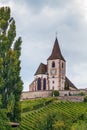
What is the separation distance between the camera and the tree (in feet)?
182

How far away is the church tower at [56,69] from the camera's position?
450 ft

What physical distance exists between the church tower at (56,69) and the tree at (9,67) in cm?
7738

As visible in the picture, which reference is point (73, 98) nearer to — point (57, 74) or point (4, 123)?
point (57, 74)

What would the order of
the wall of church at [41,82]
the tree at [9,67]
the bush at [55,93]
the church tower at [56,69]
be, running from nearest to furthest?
the tree at [9,67] < the bush at [55,93] < the church tower at [56,69] < the wall of church at [41,82]

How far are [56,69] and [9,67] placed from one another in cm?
8207

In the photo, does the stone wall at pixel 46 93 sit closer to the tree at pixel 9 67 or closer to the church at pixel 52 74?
the church at pixel 52 74

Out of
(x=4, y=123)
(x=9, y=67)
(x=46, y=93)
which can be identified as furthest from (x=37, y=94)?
(x=4, y=123)

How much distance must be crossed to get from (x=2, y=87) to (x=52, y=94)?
6775cm

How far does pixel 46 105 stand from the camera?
109 meters

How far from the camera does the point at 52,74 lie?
138500 mm

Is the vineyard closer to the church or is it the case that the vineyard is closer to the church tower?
the church tower

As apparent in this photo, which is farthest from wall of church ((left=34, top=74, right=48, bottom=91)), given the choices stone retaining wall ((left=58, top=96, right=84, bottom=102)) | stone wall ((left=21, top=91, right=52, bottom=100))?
stone retaining wall ((left=58, top=96, right=84, bottom=102))

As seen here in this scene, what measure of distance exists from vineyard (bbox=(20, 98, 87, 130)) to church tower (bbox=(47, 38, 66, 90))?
21191 millimetres

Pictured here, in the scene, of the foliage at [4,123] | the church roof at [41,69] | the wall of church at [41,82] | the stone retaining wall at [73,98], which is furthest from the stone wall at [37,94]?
the foliage at [4,123]
